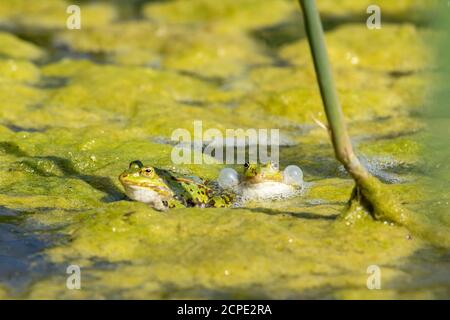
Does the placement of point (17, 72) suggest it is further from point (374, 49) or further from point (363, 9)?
point (363, 9)

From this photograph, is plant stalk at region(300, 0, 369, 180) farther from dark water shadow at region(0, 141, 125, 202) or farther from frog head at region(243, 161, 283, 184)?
dark water shadow at region(0, 141, 125, 202)

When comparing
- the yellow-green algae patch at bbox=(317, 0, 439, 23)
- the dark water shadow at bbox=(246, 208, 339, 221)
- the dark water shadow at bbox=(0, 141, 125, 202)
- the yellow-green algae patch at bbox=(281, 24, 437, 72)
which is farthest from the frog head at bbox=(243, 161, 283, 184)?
the yellow-green algae patch at bbox=(317, 0, 439, 23)

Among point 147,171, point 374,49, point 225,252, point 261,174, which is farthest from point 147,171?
point 374,49

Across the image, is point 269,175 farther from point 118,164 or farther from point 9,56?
point 9,56

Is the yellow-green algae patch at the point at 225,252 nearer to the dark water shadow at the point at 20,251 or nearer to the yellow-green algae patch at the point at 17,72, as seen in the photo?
the dark water shadow at the point at 20,251
